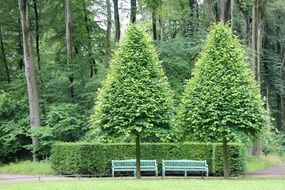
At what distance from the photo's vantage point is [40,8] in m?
35.6

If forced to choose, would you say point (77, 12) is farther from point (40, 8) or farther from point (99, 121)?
point (99, 121)

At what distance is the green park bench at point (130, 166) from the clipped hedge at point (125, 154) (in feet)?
3.46

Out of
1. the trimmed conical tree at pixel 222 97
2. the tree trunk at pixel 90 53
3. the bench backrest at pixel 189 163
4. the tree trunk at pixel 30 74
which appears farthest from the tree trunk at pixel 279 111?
the trimmed conical tree at pixel 222 97

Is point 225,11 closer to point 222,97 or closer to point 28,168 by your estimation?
point 222,97

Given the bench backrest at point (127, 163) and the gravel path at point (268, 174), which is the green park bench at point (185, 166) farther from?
the gravel path at point (268, 174)

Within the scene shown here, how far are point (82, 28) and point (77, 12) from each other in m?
1.34

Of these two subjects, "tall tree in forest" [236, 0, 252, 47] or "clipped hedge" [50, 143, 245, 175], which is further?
"tall tree in forest" [236, 0, 252, 47]

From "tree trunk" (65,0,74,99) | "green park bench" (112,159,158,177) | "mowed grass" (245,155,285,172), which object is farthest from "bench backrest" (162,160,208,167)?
"tree trunk" (65,0,74,99)

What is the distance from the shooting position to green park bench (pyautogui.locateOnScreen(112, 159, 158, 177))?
23594 millimetres

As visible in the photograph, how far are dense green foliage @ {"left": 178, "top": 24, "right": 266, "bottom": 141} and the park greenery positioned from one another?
Answer: 38 mm

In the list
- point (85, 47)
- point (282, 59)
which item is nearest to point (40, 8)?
point (85, 47)

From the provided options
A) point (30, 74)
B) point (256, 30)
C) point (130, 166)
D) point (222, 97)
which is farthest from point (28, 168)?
point (256, 30)

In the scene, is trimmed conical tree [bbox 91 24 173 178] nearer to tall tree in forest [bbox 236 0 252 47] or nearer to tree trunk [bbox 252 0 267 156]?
tree trunk [bbox 252 0 267 156]

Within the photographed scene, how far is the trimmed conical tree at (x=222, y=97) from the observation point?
766 inches
